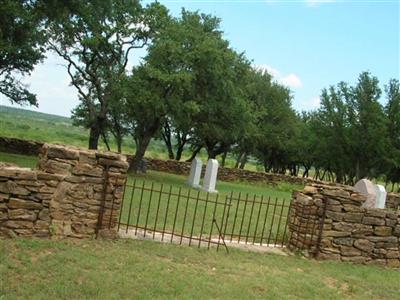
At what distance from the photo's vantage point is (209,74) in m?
23.7

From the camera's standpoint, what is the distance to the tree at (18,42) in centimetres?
1758

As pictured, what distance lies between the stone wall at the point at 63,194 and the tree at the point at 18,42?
11.3 m

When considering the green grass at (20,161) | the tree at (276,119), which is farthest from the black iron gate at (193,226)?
the tree at (276,119)

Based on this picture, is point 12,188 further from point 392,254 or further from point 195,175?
point 195,175

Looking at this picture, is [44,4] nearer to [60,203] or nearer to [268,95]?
[60,203]

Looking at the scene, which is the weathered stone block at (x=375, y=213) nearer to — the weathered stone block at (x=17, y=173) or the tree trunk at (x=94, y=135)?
the weathered stone block at (x=17, y=173)

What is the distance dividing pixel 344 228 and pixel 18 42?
1630cm

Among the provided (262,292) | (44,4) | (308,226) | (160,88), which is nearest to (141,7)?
(160,88)

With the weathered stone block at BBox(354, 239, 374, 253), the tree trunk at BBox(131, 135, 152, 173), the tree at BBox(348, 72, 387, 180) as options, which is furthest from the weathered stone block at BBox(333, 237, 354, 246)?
the tree at BBox(348, 72, 387, 180)

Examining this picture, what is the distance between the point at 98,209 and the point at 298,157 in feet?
130

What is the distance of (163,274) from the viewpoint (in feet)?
21.2

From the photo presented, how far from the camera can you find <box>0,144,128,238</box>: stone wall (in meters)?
7.01

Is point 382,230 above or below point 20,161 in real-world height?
above

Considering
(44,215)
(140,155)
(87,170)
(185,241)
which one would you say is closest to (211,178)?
(140,155)
